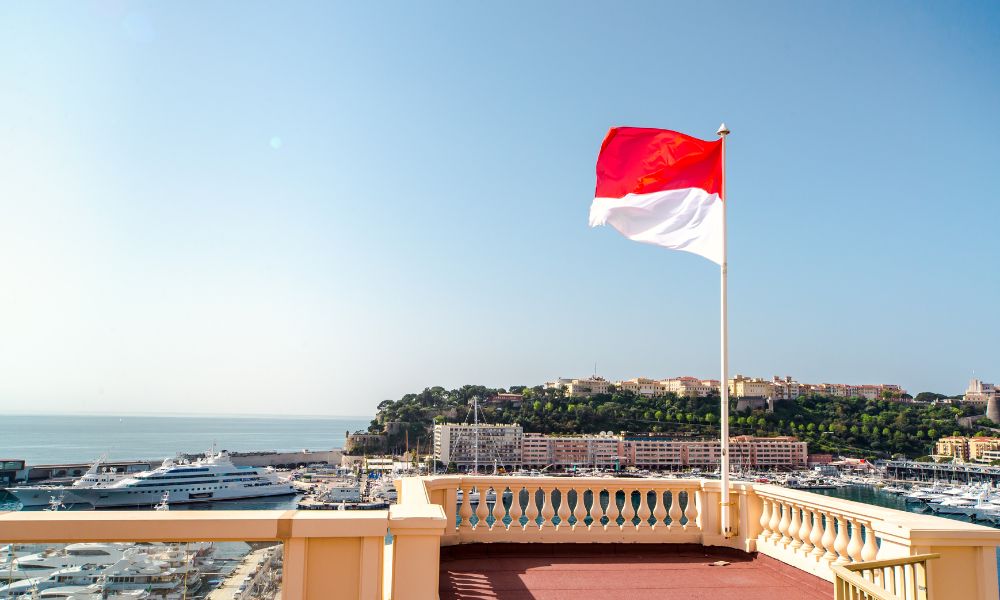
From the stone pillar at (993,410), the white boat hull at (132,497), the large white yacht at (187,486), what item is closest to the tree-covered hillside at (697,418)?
the stone pillar at (993,410)

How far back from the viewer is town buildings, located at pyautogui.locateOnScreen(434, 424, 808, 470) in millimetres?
83250

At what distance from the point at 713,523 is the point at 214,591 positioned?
18.4 ft

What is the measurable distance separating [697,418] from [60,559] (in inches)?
4174

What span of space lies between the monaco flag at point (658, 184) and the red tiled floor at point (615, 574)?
10.7 feet

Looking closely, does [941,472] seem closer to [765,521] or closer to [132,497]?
[765,521]

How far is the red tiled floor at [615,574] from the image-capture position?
5188 mm

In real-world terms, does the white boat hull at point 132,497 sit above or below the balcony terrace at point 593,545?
below

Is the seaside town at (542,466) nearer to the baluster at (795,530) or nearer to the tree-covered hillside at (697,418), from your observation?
the tree-covered hillside at (697,418)

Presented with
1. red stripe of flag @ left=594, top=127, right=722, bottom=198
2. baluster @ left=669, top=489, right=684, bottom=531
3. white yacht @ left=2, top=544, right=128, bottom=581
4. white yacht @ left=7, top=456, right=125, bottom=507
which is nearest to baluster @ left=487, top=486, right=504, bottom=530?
baluster @ left=669, top=489, right=684, bottom=531

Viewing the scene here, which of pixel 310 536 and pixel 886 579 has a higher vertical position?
pixel 310 536

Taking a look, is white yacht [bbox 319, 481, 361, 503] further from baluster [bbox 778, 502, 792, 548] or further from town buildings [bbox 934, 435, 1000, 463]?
town buildings [bbox 934, 435, 1000, 463]

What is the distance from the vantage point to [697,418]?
102 metres

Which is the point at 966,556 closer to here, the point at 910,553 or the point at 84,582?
the point at 910,553

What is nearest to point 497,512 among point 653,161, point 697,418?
point 653,161
